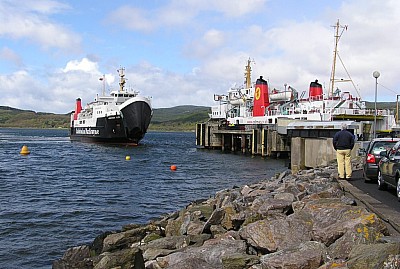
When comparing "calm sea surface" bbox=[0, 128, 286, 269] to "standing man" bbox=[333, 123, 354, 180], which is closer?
"calm sea surface" bbox=[0, 128, 286, 269]

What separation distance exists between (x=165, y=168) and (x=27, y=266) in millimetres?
25042

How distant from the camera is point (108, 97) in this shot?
69750 mm

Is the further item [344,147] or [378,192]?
[344,147]

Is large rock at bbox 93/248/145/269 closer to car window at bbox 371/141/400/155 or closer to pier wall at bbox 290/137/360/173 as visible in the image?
car window at bbox 371/141/400/155

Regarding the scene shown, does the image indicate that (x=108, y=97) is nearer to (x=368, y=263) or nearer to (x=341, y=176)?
(x=341, y=176)

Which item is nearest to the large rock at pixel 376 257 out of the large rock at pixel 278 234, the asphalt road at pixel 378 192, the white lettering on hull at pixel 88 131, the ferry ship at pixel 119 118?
the large rock at pixel 278 234

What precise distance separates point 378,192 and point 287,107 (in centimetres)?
4281

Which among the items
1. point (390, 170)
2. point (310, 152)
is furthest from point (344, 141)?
point (310, 152)

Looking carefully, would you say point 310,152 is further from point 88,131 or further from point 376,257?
point 88,131

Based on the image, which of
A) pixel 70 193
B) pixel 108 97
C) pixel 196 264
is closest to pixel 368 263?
pixel 196 264

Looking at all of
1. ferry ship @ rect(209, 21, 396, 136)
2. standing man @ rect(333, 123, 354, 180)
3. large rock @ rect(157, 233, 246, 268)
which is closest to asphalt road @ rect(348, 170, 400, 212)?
standing man @ rect(333, 123, 354, 180)

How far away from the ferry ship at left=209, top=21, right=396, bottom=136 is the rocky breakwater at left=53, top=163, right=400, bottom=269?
3028 cm

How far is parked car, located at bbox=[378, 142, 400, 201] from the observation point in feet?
36.1

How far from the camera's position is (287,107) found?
2140 inches
